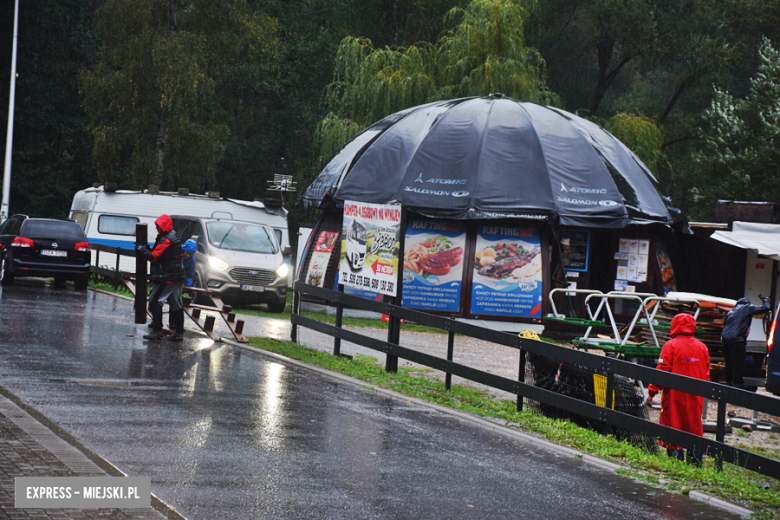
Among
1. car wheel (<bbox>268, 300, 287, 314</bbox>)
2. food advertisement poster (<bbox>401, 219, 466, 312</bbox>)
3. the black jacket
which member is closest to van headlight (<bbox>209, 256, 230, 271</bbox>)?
car wheel (<bbox>268, 300, 287, 314</bbox>)

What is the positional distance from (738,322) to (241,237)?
41.8 ft

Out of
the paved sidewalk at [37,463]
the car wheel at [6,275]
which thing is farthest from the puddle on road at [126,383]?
the car wheel at [6,275]

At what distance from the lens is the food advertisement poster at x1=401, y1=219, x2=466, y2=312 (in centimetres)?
2058

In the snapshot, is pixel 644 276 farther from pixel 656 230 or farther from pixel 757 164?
pixel 757 164

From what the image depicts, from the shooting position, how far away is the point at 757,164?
32.7 m

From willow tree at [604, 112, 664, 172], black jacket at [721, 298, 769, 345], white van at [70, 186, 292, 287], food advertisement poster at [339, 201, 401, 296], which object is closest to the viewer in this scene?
black jacket at [721, 298, 769, 345]

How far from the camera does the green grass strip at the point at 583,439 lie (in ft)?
24.2

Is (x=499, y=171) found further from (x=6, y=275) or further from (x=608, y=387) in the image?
(x=608, y=387)

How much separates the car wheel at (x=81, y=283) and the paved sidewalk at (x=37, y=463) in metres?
14.4

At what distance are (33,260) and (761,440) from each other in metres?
16.7

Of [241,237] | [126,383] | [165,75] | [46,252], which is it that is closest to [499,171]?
[241,237]

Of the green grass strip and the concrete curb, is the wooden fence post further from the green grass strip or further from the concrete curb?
the concrete curb

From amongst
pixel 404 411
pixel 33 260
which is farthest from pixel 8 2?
pixel 404 411

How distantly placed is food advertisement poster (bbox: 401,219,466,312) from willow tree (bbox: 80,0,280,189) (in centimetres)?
1724
